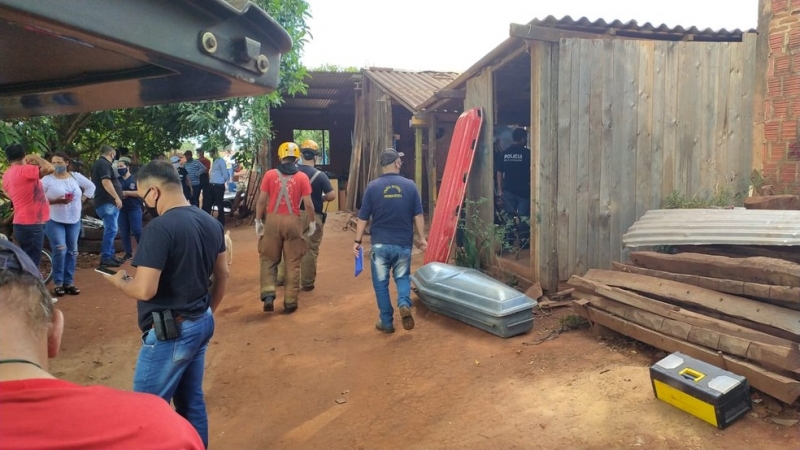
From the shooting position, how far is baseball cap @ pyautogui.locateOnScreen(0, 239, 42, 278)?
3.74 feet

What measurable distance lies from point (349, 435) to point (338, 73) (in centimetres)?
1220

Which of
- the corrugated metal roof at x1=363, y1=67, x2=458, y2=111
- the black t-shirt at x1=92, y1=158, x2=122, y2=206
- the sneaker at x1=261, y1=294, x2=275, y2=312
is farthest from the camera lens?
the corrugated metal roof at x1=363, y1=67, x2=458, y2=111

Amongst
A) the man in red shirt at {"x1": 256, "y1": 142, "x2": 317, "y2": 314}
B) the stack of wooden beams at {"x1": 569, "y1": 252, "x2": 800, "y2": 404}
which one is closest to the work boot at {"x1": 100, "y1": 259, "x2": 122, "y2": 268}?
the man in red shirt at {"x1": 256, "y1": 142, "x2": 317, "y2": 314}

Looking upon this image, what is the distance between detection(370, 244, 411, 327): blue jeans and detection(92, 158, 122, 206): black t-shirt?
15.3ft

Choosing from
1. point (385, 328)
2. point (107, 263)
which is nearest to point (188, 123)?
point (107, 263)

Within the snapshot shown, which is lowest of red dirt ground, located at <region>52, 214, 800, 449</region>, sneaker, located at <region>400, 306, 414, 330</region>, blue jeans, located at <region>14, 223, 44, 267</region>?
red dirt ground, located at <region>52, 214, 800, 449</region>

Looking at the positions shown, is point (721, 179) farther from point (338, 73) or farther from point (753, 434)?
point (338, 73)

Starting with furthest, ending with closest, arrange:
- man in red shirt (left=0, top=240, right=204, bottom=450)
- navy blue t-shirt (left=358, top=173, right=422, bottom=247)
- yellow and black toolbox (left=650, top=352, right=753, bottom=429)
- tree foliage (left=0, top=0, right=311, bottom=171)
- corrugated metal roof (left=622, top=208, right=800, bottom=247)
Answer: tree foliage (left=0, top=0, right=311, bottom=171), navy blue t-shirt (left=358, top=173, right=422, bottom=247), corrugated metal roof (left=622, top=208, right=800, bottom=247), yellow and black toolbox (left=650, top=352, right=753, bottom=429), man in red shirt (left=0, top=240, right=204, bottom=450)

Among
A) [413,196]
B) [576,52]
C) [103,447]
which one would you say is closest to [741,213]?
[576,52]

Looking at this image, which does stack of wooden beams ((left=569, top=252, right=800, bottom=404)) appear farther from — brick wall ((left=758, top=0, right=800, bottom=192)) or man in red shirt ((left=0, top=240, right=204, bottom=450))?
man in red shirt ((left=0, top=240, right=204, bottom=450))

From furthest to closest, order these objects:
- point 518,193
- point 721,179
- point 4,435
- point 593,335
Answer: point 518,193 → point 721,179 → point 593,335 → point 4,435

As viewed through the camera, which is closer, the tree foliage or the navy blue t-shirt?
the navy blue t-shirt

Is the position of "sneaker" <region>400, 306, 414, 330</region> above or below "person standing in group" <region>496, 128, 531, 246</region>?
below

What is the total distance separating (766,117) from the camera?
529 cm
